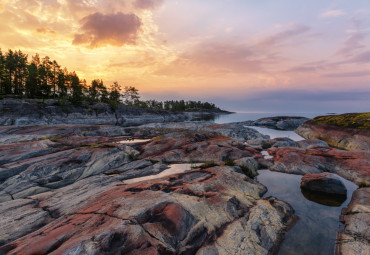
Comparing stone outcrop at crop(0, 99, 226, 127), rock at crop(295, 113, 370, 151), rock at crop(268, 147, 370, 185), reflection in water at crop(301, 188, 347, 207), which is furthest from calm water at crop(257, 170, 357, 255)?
stone outcrop at crop(0, 99, 226, 127)

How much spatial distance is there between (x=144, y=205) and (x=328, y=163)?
63.5 feet

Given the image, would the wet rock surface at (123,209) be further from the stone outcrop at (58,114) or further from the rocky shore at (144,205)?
the stone outcrop at (58,114)

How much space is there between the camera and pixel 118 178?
42.8ft

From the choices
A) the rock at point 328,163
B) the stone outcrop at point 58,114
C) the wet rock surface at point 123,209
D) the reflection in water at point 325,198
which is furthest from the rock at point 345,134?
the stone outcrop at point 58,114

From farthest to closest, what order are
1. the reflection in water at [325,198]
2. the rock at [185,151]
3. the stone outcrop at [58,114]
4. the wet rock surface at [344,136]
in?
the stone outcrop at [58,114], the wet rock surface at [344,136], the rock at [185,151], the reflection in water at [325,198]

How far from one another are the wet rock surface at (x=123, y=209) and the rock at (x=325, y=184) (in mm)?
3550

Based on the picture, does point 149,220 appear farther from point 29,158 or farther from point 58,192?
point 29,158

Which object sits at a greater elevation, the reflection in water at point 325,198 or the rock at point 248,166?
the rock at point 248,166

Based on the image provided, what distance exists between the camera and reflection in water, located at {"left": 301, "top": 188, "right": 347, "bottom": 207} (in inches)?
433

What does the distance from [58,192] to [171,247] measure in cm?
958

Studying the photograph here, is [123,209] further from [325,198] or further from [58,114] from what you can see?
[58,114]

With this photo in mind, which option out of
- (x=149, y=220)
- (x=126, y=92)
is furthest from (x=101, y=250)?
(x=126, y=92)

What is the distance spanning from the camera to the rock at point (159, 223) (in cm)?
534

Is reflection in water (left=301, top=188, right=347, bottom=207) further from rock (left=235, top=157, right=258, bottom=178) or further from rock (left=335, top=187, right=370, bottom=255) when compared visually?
rock (left=235, top=157, right=258, bottom=178)
